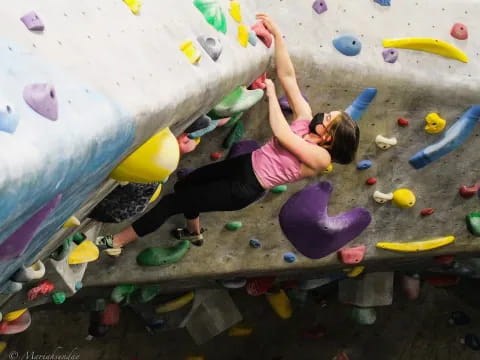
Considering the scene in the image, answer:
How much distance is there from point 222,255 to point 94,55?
2632mm

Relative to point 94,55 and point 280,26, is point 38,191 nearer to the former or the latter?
point 94,55

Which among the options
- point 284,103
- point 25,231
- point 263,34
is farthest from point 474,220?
point 25,231

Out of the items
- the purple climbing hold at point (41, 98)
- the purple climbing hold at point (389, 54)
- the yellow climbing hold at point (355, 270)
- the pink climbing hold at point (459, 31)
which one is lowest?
the yellow climbing hold at point (355, 270)

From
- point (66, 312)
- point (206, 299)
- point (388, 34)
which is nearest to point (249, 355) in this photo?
point (206, 299)

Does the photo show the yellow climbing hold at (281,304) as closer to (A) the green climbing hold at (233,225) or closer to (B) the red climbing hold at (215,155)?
(A) the green climbing hold at (233,225)

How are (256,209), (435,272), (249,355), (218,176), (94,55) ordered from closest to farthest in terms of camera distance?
(94,55) < (218,176) < (256,209) < (435,272) < (249,355)

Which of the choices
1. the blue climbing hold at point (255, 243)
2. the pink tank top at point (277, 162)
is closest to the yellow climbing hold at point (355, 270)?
the blue climbing hold at point (255, 243)

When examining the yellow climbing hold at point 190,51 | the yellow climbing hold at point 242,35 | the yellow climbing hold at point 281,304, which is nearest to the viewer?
the yellow climbing hold at point 190,51

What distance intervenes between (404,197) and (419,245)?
459 millimetres

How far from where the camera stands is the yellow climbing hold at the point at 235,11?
295 cm

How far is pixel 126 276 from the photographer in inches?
166

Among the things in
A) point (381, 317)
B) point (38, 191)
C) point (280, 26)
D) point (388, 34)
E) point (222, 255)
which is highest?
point (38, 191)

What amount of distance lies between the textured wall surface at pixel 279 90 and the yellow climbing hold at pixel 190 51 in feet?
0.09

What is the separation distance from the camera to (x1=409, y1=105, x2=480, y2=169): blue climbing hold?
3.97 m
